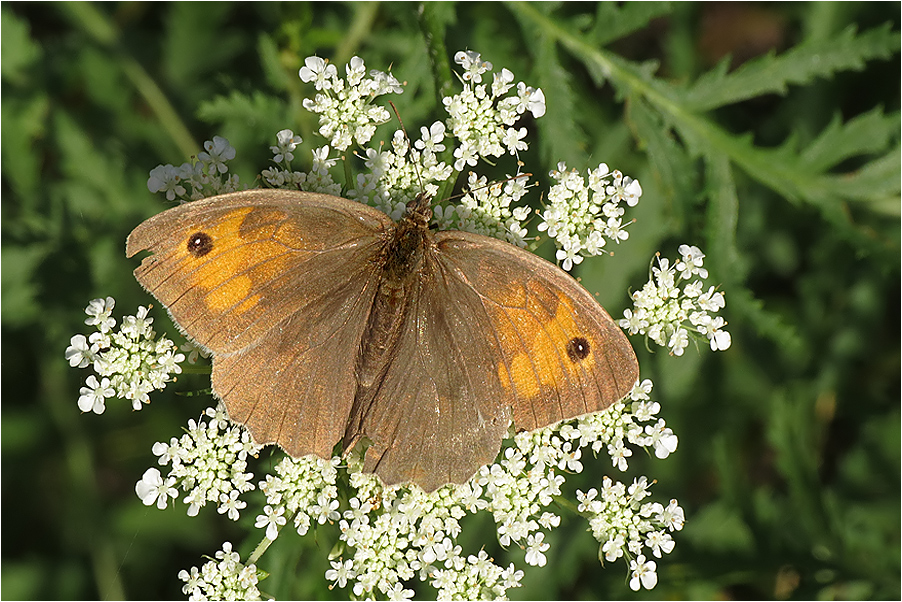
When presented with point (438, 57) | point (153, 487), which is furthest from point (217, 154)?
point (153, 487)

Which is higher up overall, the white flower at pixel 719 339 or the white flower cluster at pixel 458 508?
the white flower at pixel 719 339

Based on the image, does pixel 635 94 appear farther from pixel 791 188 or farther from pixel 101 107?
pixel 101 107

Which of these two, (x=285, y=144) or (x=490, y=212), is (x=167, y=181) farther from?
(x=490, y=212)

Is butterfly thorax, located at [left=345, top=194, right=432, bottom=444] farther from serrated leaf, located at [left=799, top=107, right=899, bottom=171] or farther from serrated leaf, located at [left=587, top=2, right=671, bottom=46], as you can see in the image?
serrated leaf, located at [left=799, top=107, right=899, bottom=171]

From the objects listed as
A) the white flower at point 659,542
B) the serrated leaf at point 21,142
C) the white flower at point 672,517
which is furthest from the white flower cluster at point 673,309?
the serrated leaf at point 21,142

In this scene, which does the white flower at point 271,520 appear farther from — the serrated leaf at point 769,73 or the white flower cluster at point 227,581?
the serrated leaf at point 769,73

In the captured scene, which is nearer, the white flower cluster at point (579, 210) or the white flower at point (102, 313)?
the white flower at point (102, 313)

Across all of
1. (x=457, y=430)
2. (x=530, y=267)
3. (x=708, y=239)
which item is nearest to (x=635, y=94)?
(x=708, y=239)
